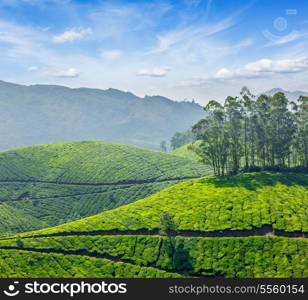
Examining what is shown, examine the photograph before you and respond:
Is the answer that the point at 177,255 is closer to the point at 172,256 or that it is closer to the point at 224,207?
the point at 172,256

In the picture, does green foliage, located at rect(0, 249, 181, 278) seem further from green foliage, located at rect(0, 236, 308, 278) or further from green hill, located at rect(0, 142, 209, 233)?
green hill, located at rect(0, 142, 209, 233)

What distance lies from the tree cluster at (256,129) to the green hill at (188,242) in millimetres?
26489

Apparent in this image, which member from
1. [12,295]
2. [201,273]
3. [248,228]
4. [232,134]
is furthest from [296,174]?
[12,295]

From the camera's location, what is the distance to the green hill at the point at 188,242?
79.3 m

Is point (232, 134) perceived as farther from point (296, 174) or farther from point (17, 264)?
point (17, 264)

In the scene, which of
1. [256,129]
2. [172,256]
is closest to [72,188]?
[256,129]

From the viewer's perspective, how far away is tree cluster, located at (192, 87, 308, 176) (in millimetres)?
133000

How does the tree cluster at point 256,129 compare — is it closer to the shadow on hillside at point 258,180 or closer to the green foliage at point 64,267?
the shadow on hillside at point 258,180

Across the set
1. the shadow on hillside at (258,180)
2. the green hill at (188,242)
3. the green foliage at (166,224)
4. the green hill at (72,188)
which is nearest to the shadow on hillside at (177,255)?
the green hill at (188,242)

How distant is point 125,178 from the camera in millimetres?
A: 181375

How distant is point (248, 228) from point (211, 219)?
34.4 feet

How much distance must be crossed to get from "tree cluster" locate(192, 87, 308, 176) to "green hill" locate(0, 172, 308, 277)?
26489mm

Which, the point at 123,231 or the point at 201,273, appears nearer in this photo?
the point at 201,273

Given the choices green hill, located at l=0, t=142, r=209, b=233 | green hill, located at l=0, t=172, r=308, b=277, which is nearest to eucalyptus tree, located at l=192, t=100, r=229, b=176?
green hill, located at l=0, t=172, r=308, b=277
